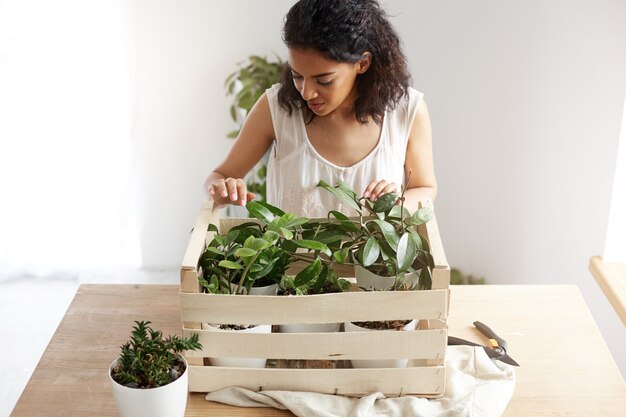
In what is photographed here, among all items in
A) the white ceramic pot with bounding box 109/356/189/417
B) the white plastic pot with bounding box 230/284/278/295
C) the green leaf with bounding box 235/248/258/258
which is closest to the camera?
the white ceramic pot with bounding box 109/356/189/417

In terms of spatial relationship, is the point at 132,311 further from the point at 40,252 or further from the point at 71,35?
the point at 40,252

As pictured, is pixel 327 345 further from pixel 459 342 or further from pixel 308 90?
pixel 308 90

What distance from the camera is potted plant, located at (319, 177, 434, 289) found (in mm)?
1227

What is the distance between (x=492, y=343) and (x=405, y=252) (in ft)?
1.12

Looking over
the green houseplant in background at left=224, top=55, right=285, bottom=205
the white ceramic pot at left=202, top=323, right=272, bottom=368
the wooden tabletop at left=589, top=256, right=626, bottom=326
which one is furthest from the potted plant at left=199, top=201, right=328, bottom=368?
the green houseplant in background at left=224, top=55, right=285, bottom=205

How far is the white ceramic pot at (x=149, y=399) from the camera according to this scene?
1073 mm

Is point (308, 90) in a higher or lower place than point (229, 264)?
higher

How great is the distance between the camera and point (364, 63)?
1754 mm

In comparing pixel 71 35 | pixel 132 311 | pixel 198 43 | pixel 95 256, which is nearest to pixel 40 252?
pixel 95 256

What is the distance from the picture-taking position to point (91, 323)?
1521 millimetres

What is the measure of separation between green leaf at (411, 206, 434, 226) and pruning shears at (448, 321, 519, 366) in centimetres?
27

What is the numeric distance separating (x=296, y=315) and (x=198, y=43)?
6.96ft

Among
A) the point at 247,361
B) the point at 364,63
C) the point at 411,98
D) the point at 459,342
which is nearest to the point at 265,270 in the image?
the point at 247,361

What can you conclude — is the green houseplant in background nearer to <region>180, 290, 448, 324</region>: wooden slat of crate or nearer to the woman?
the woman
